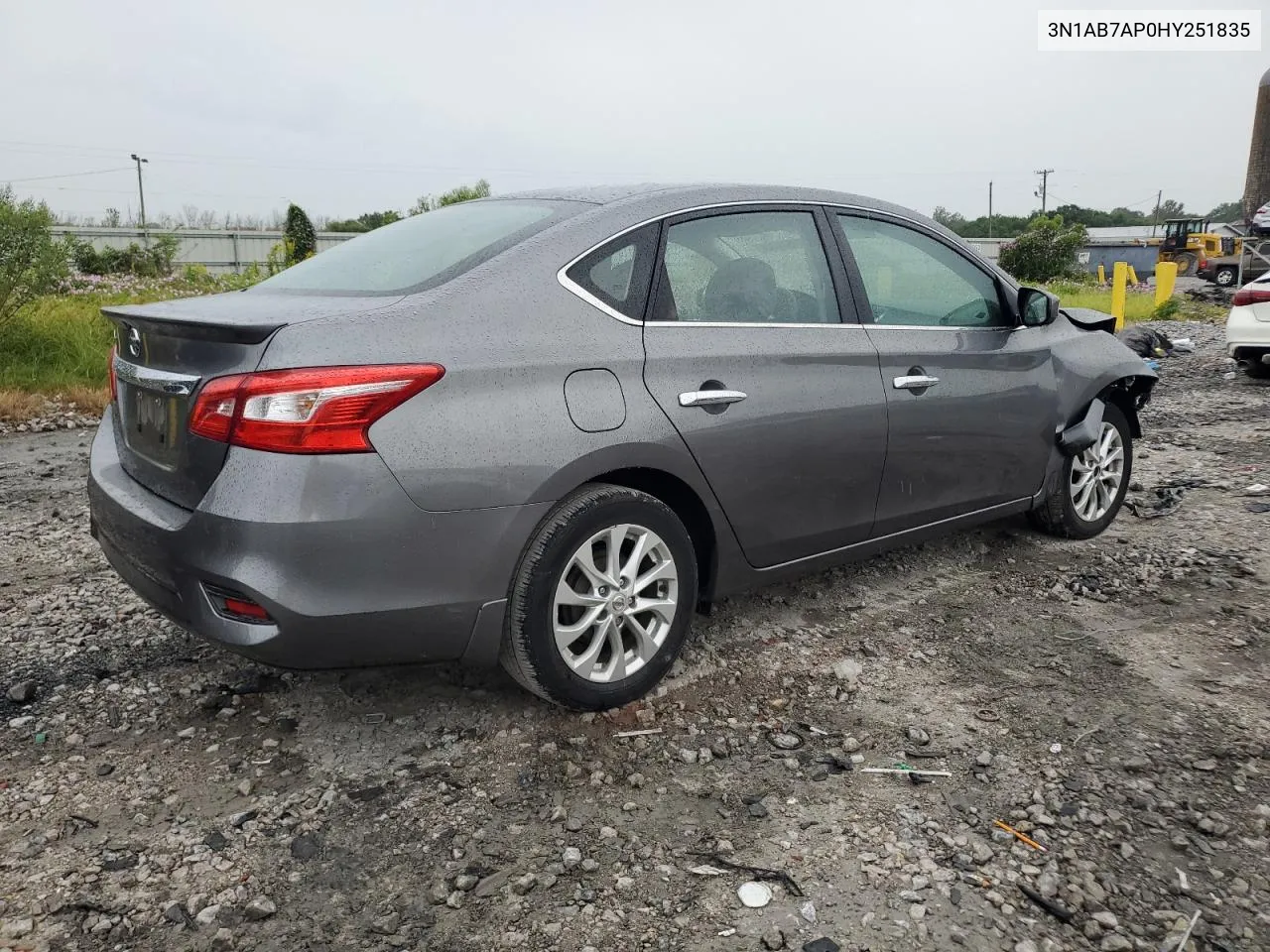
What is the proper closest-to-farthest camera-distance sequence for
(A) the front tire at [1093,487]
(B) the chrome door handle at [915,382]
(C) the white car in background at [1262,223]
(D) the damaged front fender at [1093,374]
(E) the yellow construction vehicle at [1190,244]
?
(B) the chrome door handle at [915,382]
(D) the damaged front fender at [1093,374]
(A) the front tire at [1093,487]
(C) the white car in background at [1262,223]
(E) the yellow construction vehicle at [1190,244]

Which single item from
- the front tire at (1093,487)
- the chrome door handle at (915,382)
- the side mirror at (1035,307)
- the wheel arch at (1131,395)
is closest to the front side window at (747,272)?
the chrome door handle at (915,382)

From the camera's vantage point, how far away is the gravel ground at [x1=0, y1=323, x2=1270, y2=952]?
2.21m

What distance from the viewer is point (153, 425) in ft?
9.27

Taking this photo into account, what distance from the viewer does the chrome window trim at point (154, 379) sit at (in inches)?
104

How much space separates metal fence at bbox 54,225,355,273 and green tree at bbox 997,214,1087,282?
86.1 ft

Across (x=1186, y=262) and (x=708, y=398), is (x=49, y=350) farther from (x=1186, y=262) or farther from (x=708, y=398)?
(x=1186, y=262)

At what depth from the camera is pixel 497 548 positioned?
2703mm

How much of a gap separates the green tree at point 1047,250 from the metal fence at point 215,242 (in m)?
26.3

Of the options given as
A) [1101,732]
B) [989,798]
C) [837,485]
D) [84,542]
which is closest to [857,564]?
[837,485]

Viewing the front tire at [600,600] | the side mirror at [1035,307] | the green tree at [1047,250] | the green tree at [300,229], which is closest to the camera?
the front tire at [600,600]

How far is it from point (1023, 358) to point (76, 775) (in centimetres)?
385

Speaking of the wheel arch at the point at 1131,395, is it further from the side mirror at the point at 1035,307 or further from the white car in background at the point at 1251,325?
the white car in background at the point at 1251,325

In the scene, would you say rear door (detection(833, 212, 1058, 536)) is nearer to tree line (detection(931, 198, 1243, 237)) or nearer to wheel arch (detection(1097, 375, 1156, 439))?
wheel arch (detection(1097, 375, 1156, 439))

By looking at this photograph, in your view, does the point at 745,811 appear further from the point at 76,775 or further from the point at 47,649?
the point at 47,649
